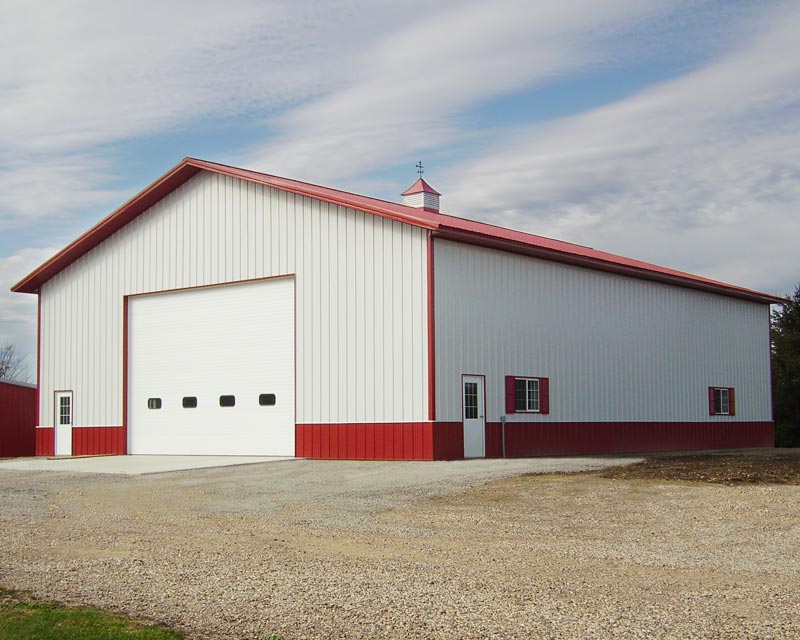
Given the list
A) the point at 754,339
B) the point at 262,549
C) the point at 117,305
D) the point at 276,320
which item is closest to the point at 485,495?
the point at 262,549

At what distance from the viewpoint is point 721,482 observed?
50.8 feet

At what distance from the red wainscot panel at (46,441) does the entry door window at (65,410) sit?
1.40 ft

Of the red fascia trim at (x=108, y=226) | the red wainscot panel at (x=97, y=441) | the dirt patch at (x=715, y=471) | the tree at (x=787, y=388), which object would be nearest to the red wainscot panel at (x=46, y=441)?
the red wainscot panel at (x=97, y=441)

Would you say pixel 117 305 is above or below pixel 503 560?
above

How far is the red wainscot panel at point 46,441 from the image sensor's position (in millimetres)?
28125

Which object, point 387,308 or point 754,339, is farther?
point 754,339

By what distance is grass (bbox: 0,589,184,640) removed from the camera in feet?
21.2

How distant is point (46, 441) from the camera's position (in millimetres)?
28312

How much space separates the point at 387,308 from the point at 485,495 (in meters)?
7.39

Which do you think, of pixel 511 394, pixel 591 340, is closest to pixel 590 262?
pixel 591 340

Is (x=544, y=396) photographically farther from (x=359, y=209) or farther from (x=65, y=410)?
(x=65, y=410)

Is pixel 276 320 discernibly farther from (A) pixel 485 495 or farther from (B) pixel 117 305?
(A) pixel 485 495

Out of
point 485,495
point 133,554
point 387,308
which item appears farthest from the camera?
point 387,308

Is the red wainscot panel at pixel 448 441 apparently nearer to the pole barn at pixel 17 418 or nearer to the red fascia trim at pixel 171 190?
the red fascia trim at pixel 171 190
